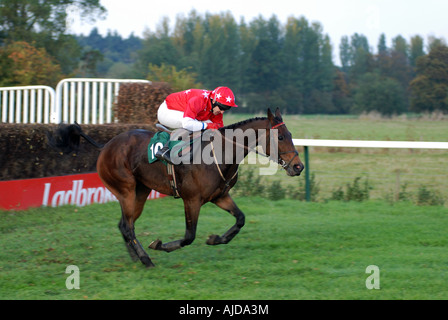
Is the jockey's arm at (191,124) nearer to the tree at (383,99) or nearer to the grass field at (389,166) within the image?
A: the grass field at (389,166)

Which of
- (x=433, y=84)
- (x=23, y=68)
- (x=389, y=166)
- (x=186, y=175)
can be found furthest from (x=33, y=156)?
(x=433, y=84)

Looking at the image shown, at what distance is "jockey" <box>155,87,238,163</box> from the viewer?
214 inches

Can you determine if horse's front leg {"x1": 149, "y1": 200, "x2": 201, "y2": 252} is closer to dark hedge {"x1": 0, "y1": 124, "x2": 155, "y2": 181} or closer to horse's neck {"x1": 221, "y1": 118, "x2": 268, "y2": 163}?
horse's neck {"x1": 221, "y1": 118, "x2": 268, "y2": 163}

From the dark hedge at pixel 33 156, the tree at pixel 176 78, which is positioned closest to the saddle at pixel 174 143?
the dark hedge at pixel 33 156

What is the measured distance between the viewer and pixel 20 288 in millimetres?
4637

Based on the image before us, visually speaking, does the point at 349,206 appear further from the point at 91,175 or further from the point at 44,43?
the point at 44,43

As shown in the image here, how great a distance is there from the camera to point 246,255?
19.2 ft

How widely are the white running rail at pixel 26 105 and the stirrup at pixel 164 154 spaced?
5.10 meters

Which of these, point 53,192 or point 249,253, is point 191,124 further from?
point 53,192

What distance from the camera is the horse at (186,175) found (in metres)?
5.46

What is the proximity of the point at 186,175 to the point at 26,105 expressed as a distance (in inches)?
237

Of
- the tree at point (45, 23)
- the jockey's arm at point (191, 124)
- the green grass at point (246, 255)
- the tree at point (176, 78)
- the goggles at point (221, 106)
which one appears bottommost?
the green grass at point (246, 255)

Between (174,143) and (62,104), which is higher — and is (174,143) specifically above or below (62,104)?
below

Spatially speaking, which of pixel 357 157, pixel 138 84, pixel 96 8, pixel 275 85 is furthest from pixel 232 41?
pixel 138 84
